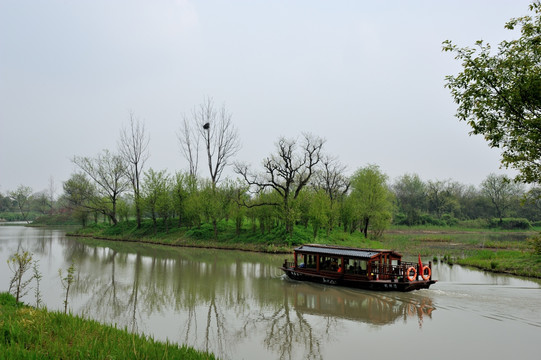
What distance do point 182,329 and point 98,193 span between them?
52.3 meters

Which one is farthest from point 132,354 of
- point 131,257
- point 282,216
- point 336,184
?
point 336,184

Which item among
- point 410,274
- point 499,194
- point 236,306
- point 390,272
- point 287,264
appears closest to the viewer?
point 236,306

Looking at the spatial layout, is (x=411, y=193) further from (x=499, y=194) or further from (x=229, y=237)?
(x=229, y=237)

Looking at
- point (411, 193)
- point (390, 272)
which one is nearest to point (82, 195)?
point (390, 272)

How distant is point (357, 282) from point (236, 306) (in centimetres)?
703

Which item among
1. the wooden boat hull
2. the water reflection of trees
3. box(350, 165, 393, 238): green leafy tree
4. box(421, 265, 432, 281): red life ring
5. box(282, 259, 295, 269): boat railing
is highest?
box(350, 165, 393, 238): green leafy tree

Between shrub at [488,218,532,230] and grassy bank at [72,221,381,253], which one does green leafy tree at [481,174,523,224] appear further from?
grassy bank at [72,221,381,253]

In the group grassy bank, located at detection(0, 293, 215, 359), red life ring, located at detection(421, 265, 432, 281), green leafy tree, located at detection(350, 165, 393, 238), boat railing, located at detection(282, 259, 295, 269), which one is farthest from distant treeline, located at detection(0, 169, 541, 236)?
grassy bank, located at detection(0, 293, 215, 359)

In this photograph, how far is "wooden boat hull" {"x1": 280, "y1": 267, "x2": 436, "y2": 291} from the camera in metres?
17.8

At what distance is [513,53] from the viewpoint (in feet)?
33.0

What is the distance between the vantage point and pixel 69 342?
8055 mm

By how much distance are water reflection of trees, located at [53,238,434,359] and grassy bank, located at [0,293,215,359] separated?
8.25 feet

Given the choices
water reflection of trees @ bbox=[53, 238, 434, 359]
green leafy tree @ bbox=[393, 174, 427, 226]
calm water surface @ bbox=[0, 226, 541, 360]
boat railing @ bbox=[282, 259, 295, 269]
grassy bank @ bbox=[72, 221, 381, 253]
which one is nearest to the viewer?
calm water surface @ bbox=[0, 226, 541, 360]

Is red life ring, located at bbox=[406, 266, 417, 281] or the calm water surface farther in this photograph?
red life ring, located at bbox=[406, 266, 417, 281]
